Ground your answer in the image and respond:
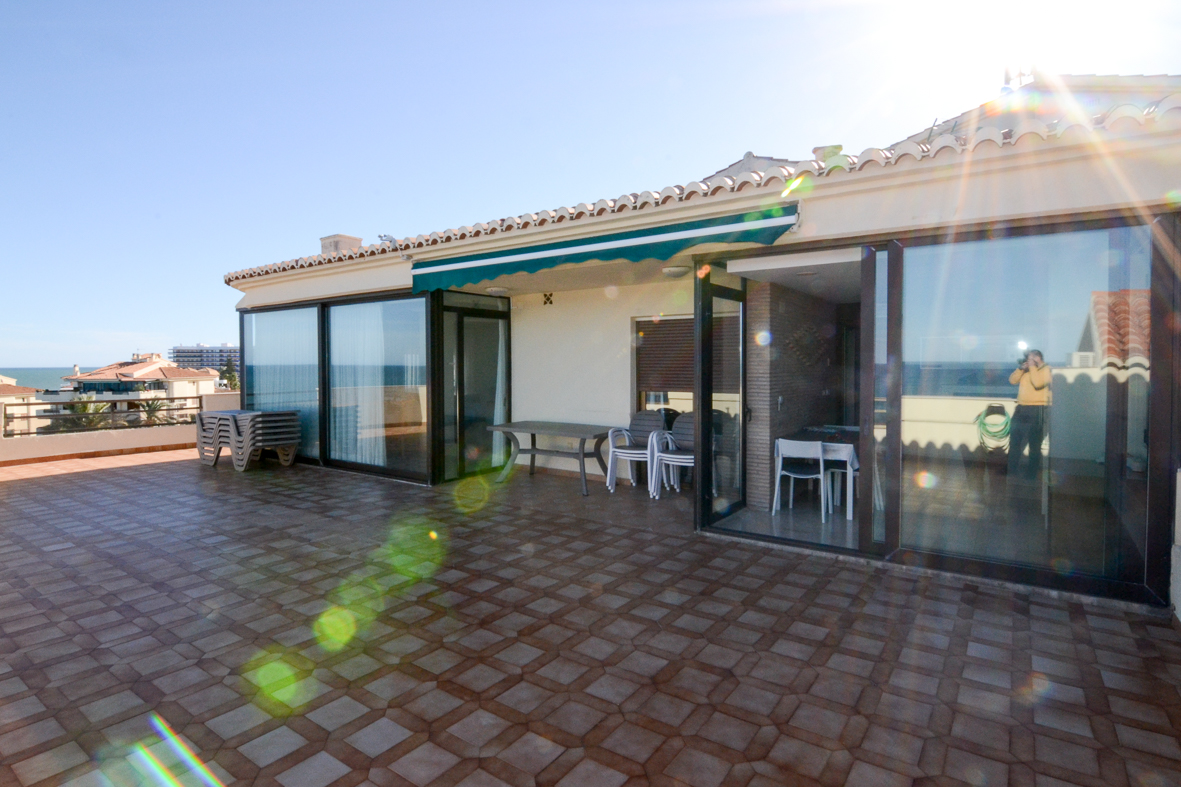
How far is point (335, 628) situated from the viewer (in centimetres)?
446

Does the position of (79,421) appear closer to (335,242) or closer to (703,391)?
(335,242)

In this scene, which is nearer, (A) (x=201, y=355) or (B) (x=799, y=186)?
(B) (x=799, y=186)

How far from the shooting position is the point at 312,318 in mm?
11664

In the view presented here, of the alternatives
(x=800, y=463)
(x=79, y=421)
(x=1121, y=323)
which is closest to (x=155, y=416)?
(x=79, y=421)

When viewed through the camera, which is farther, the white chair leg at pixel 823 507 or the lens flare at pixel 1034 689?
the white chair leg at pixel 823 507

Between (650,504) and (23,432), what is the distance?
42.8 feet

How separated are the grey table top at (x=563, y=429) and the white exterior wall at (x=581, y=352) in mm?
600

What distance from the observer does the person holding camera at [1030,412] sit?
5156mm

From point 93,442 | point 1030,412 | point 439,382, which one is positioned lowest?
point 93,442

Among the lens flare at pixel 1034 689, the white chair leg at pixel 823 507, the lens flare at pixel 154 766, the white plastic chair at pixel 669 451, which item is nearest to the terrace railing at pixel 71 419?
the white plastic chair at pixel 669 451

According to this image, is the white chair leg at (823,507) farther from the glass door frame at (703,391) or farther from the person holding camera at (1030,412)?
the person holding camera at (1030,412)

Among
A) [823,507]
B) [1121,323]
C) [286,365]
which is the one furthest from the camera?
[286,365]

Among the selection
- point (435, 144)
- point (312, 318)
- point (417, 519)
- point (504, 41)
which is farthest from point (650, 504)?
point (435, 144)

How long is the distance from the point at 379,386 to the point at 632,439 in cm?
463
